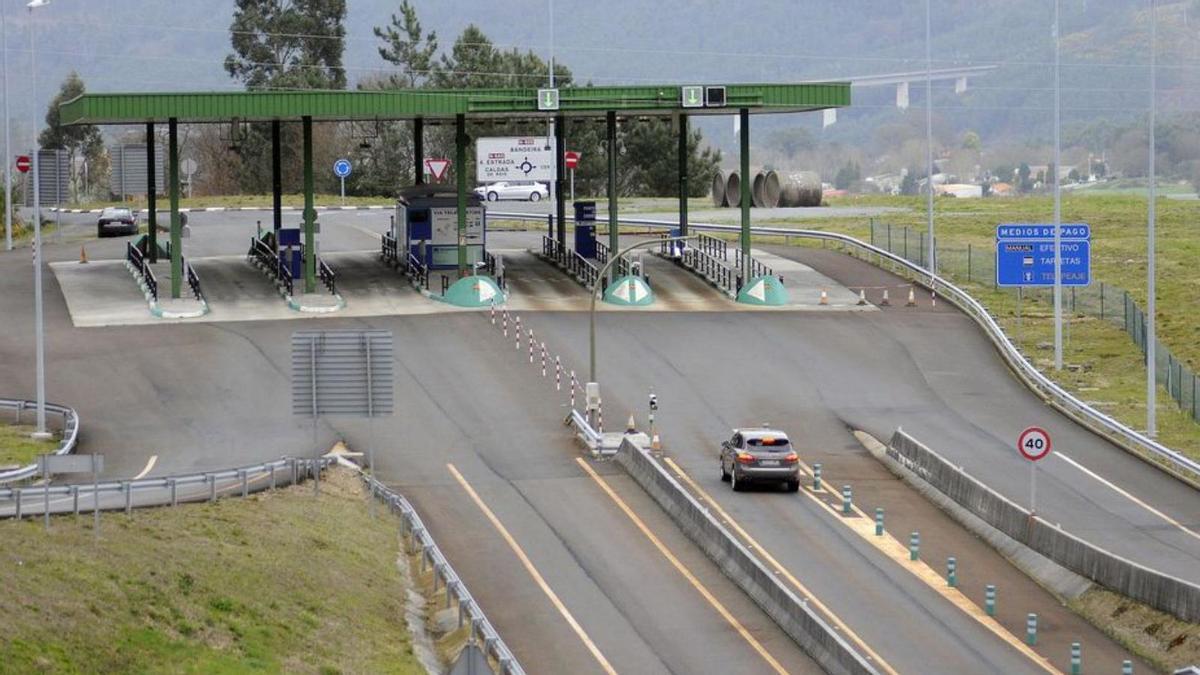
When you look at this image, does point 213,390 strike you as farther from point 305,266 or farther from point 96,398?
point 305,266

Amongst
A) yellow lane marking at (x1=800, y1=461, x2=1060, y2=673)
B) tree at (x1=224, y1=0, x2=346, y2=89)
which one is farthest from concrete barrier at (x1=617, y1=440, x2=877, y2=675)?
tree at (x1=224, y1=0, x2=346, y2=89)

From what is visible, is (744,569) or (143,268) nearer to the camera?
(744,569)

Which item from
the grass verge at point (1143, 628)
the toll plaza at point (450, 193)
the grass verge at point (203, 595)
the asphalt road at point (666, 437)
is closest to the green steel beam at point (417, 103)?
the toll plaza at point (450, 193)

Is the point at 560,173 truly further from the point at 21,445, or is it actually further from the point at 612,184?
the point at 21,445

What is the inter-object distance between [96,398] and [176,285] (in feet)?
40.4

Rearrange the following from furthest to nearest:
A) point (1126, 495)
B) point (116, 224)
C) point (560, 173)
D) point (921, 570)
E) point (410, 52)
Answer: point (410, 52) → point (116, 224) → point (560, 173) → point (1126, 495) → point (921, 570)

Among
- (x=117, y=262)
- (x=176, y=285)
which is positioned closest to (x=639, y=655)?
(x=176, y=285)

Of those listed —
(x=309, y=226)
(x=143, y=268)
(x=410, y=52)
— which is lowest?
(x=143, y=268)

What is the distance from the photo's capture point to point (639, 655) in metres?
33.1

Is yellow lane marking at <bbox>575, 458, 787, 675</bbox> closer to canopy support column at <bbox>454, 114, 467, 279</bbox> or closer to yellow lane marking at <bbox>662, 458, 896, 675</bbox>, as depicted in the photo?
yellow lane marking at <bbox>662, 458, 896, 675</bbox>

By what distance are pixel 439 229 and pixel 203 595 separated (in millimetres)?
44215

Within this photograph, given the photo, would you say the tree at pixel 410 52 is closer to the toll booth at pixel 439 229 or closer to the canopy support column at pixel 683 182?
the canopy support column at pixel 683 182

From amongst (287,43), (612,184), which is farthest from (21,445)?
(287,43)

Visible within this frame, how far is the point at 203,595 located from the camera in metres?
29.6
